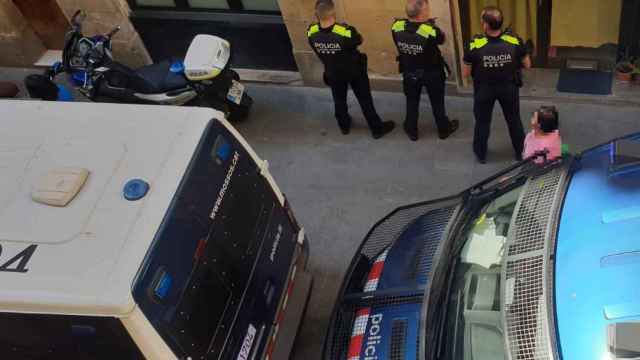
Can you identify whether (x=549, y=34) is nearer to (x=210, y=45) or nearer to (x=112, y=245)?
(x=210, y=45)

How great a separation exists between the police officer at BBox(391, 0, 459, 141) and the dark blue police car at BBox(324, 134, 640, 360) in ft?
5.55

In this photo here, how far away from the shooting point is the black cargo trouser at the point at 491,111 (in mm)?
5574

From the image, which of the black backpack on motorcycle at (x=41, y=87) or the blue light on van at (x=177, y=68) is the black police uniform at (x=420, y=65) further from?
the black backpack on motorcycle at (x=41, y=87)

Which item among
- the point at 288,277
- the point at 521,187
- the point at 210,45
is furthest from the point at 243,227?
the point at 210,45

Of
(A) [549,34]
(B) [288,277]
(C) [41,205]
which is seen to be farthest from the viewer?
Answer: (A) [549,34]

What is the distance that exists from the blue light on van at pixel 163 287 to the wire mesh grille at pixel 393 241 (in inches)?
42.6

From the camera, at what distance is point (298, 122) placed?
7.45 m

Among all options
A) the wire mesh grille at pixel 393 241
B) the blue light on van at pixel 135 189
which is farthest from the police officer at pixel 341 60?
the blue light on van at pixel 135 189

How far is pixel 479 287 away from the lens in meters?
3.69

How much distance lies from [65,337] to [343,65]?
12.0 feet

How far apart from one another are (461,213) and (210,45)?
3.85 m

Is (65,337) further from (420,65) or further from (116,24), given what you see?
(116,24)

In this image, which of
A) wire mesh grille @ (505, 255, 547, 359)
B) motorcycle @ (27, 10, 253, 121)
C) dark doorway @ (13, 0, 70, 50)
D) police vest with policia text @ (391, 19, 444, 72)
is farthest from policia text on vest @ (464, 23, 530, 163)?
dark doorway @ (13, 0, 70, 50)

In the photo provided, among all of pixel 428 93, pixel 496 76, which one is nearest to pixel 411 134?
pixel 428 93
